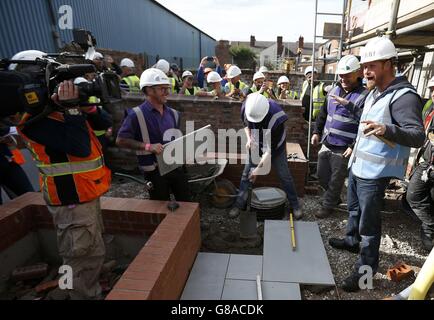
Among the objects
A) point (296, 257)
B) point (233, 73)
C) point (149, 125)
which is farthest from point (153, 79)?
point (233, 73)

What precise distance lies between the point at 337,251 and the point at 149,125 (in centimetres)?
262

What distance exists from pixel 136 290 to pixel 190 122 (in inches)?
159

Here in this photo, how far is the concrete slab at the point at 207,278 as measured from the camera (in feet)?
7.54

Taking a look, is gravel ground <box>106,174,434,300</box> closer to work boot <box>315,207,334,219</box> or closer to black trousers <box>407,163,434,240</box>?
work boot <box>315,207,334,219</box>

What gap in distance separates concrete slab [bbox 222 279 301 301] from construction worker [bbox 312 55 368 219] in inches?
69.6

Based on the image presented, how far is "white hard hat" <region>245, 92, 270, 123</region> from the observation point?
3.40m

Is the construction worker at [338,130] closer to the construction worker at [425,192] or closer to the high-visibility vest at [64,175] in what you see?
the construction worker at [425,192]

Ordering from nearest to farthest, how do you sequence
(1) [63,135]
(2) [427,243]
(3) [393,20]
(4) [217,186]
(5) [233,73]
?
1. (1) [63,135]
2. (2) [427,243]
3. (3) [393,20]
4. (4) [217,186]
5. (5) [233,73]

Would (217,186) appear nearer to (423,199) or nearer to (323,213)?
(323,213)

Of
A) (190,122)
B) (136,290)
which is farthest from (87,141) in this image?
(190,122)

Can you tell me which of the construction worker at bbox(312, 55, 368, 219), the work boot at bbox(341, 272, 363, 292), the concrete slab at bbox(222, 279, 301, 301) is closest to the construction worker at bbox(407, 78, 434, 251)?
the construction worker at bbox(312, 55, 368, 219)

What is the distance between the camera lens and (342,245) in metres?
3.21

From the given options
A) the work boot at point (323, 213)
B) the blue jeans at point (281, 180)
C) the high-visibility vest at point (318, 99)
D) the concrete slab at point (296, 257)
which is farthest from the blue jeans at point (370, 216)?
the high-visibility vest at point (318, 99)
